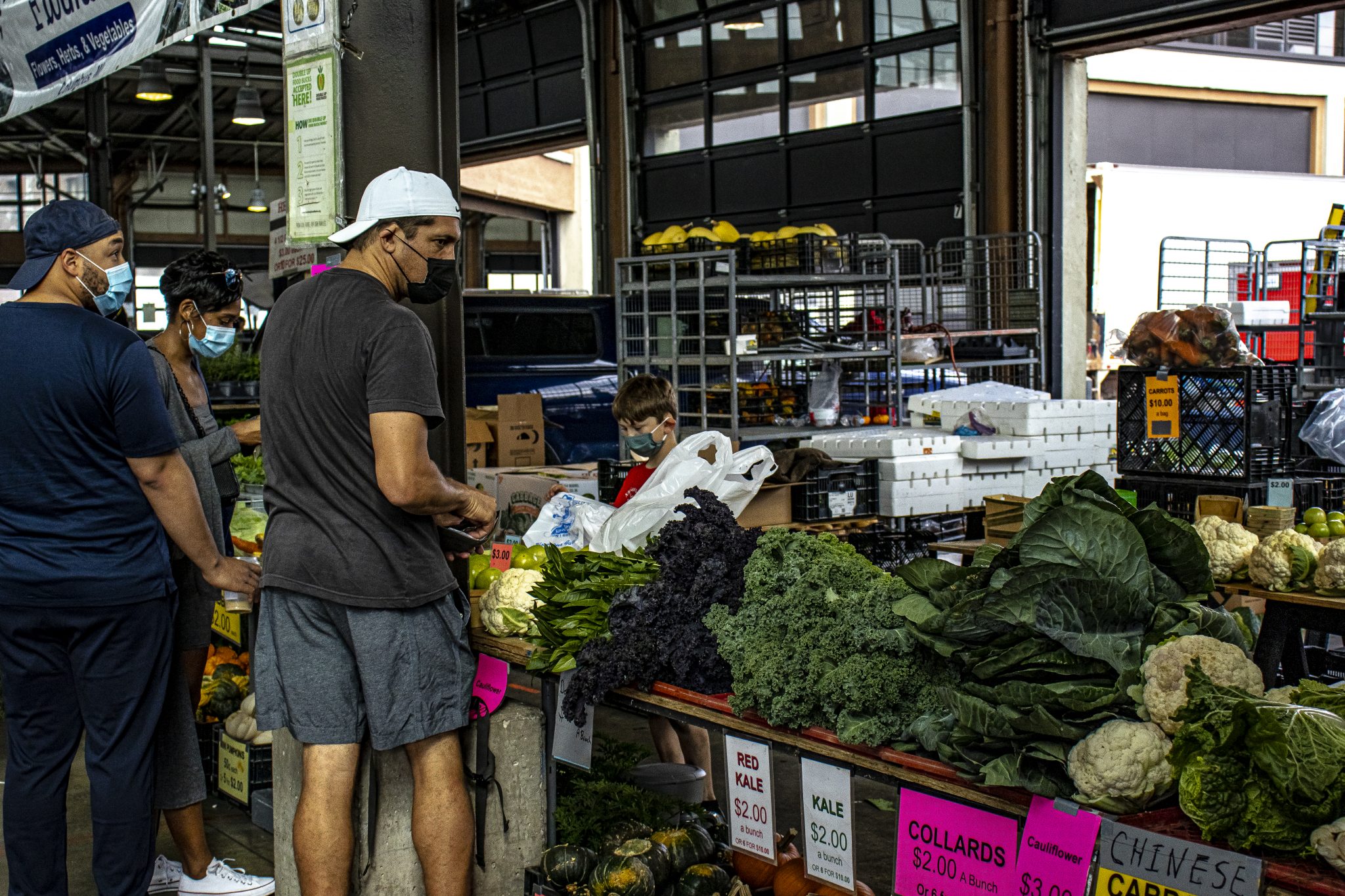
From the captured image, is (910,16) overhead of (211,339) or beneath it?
overhead

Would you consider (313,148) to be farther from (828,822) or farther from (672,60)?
(672,60)

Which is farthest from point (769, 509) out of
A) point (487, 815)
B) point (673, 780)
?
point (487, 815)

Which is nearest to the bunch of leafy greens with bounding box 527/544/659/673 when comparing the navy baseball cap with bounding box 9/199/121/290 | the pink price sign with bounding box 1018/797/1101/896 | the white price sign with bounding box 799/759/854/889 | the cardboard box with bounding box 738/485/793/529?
the white price sign with bounding box 799/759/854/889

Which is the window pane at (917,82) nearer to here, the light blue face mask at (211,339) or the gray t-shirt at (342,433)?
the light blue face mask at (211,339)

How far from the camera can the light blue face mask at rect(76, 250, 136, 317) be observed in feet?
11.2

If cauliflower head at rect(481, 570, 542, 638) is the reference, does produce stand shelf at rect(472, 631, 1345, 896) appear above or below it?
below

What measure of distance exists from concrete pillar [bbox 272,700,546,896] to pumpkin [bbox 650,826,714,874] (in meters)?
0.43

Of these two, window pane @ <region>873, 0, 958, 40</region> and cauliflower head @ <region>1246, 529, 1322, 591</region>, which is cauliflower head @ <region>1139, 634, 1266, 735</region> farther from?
window pane @ <region>873, 0, 958, 40</region>

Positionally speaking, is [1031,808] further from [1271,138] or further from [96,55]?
[1271,138]

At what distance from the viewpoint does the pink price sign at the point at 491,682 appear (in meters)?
3.44

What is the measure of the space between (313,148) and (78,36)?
10.0 feet

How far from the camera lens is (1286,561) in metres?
4.11

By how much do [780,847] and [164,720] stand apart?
5.80 feet

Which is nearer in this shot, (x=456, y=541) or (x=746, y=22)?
(x=456, y=541)
